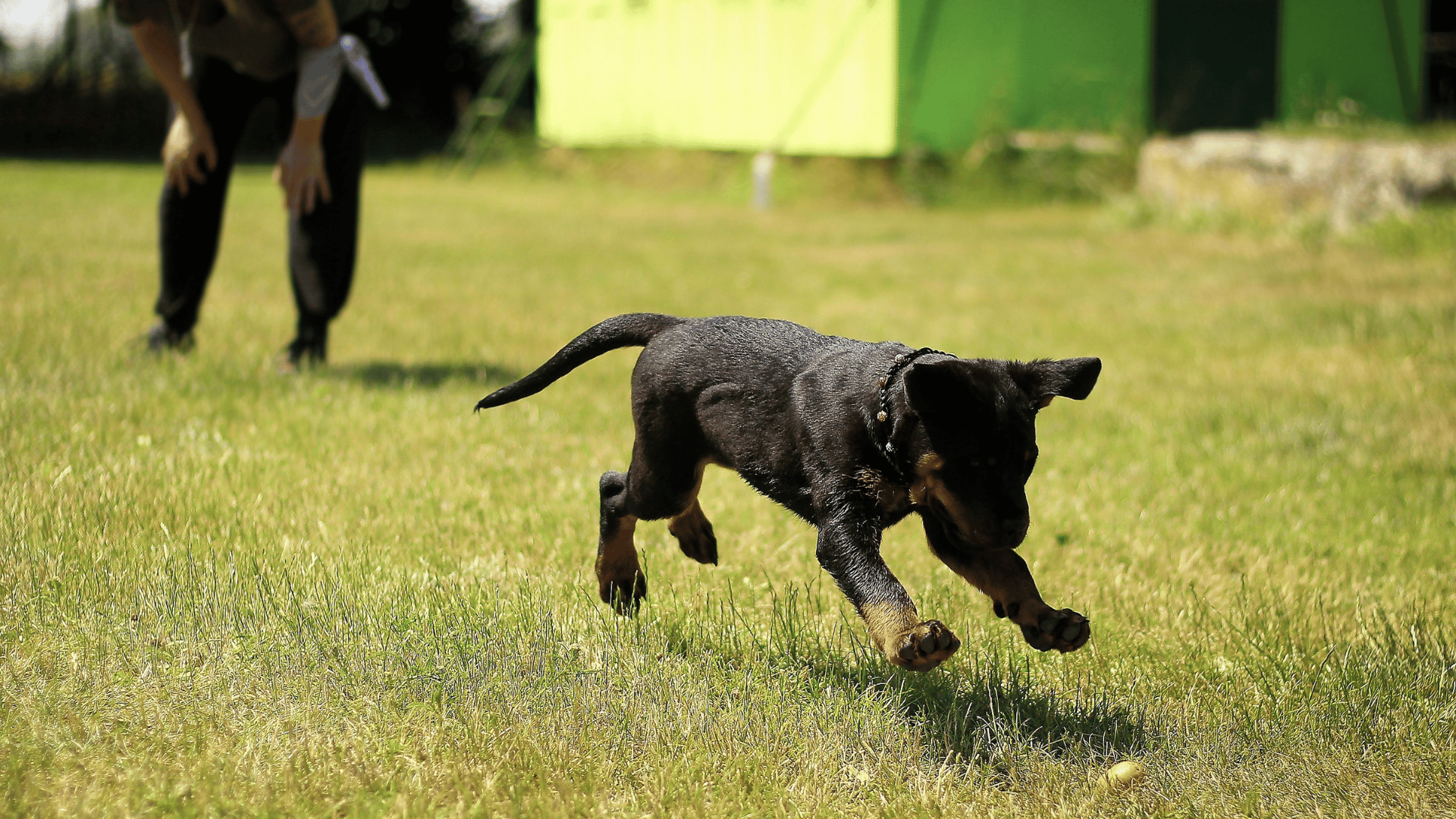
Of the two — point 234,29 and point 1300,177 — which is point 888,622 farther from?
point 1300,177

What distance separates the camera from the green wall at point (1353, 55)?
1592 cm

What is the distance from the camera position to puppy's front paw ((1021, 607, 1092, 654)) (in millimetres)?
2467

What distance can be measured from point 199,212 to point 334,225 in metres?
0.64

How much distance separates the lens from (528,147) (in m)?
21.2

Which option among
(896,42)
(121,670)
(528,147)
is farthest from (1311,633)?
(528,147)

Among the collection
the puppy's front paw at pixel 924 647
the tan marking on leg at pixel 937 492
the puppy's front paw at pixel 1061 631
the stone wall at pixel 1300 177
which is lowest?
the stone wall at pixel 1300 177

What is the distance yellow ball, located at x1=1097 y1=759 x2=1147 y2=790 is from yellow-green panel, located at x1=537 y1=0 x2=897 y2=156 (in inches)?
540

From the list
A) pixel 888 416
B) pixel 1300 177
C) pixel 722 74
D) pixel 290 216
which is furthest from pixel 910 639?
pixel 722 74

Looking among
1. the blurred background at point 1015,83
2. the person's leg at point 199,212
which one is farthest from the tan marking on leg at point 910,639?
the blurred background at point 1015,83

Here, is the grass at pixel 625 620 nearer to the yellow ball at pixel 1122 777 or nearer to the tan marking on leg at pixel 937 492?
the yellow ball at pixel 1122 777

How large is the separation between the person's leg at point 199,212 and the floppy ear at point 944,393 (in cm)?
427

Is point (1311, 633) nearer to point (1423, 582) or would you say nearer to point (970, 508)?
point (1423, 582)

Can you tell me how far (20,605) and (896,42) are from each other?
13758mm

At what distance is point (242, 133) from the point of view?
18.8ft
